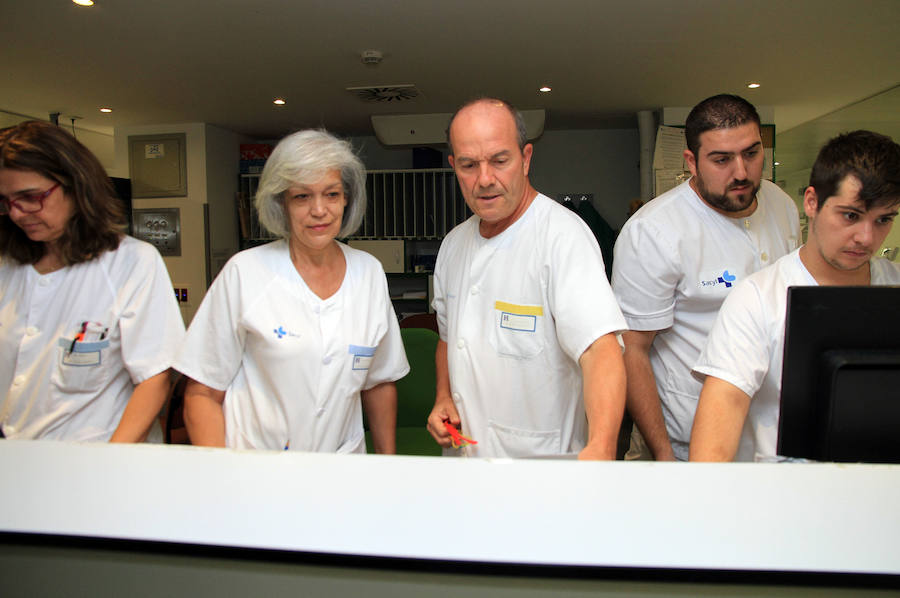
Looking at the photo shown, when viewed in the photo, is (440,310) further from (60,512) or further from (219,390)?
(60,512)

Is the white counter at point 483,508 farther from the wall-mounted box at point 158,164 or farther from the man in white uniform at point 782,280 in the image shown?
the wall-mounted box at point 158,164

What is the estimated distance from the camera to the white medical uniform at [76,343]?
1.29 metres

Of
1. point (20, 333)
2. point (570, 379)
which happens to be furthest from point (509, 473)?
point (20, 333)

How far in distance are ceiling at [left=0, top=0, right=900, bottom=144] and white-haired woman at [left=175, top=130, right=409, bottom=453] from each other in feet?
7.05

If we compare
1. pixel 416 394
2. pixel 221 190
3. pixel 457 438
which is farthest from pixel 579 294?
pixel 221 190

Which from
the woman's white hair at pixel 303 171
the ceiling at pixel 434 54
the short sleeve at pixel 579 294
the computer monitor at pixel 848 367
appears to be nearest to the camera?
the computer monitor at pixel 848 367

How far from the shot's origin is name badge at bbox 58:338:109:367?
4.22ft

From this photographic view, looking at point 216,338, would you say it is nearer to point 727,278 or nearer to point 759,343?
point 759,343

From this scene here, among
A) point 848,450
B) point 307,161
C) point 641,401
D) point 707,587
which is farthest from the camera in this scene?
point 641,401

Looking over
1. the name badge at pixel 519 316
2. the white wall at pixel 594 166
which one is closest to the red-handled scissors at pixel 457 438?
the name badge at pixel 519 316

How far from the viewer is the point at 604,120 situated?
19.7 ft

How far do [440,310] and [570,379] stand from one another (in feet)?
1.49

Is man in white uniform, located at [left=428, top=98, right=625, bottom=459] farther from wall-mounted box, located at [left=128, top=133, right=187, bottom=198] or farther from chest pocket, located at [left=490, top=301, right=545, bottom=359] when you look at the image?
wall-mounted box, located at [left=128, top=133, right=187, bottom=198]

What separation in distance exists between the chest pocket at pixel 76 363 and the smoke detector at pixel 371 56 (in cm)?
299
